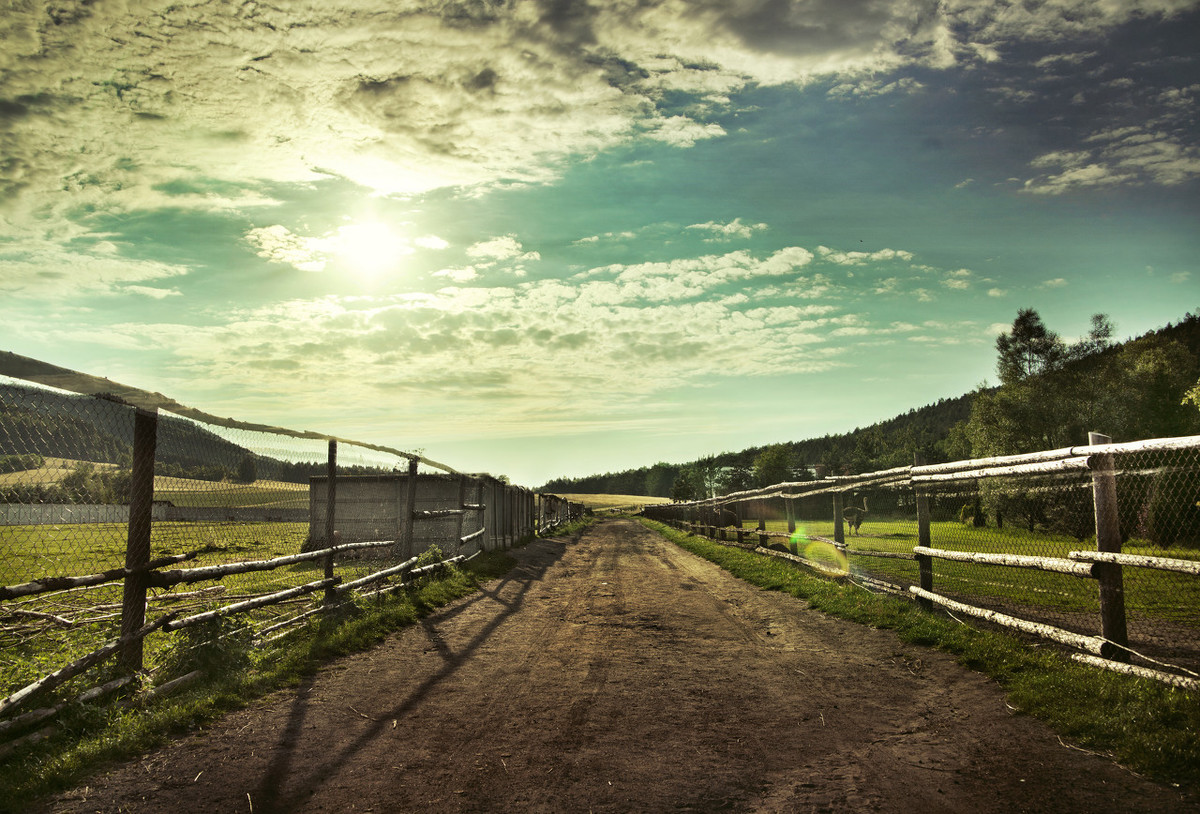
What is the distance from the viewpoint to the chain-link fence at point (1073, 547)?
18.7 feet

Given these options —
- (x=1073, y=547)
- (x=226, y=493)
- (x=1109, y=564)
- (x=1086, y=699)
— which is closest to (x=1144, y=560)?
(x=1109, y=564)

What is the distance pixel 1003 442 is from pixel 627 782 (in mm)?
49942

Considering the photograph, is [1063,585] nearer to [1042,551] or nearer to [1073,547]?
[1073,547]

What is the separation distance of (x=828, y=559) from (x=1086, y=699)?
9.26 m

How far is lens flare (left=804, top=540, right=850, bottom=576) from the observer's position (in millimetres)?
12781

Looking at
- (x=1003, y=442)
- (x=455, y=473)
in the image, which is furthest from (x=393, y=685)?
(x=1003, y=442)

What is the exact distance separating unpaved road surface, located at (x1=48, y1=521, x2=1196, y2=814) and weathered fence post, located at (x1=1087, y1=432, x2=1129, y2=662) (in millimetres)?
1073

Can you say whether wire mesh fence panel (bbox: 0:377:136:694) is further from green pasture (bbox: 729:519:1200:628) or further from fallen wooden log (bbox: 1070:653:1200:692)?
green pasture (bbox: 729:519:1200:628)

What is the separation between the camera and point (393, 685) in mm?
6203

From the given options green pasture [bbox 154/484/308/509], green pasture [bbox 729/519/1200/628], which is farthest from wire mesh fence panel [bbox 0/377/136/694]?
green pasture [bbox 729/519/1200/628]

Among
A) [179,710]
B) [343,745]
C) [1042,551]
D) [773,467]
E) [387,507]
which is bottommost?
[343,745]

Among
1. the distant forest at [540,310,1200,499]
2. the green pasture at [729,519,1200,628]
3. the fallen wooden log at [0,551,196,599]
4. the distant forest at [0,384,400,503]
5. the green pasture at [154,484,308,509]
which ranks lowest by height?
the green pasture at [729,519,1200,628]

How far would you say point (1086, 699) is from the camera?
484 cm

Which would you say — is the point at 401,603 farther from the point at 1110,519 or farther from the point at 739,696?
the point at 1110,519
